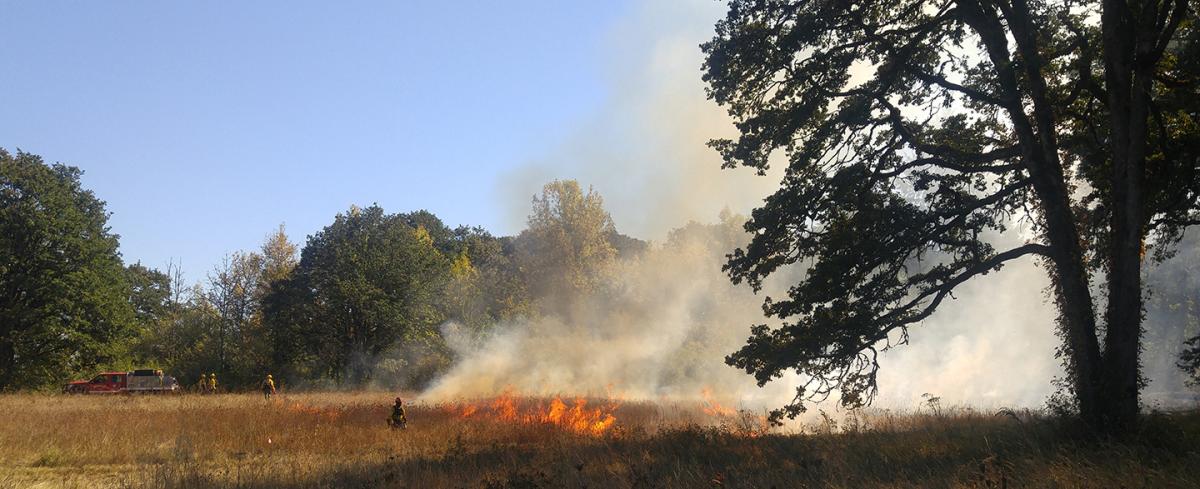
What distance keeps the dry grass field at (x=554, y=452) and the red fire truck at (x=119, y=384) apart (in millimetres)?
19947

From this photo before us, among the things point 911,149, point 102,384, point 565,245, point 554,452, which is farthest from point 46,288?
point 911,149

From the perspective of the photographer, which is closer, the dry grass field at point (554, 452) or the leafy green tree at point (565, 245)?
the dry grass field at point (554, 452)

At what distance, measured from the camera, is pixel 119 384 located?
4112 cm

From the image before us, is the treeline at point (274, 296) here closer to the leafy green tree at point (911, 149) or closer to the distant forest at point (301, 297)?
the distant forest at point (301, 297)

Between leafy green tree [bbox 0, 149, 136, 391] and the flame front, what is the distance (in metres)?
28.7

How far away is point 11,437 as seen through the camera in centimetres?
1605

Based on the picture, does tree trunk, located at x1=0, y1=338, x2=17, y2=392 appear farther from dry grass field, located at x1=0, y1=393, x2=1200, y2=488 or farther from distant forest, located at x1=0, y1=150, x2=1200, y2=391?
dry grass field, located at x1=0, y1=393, x2=1200, y2=488

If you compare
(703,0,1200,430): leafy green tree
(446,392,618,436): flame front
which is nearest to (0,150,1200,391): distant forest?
(446,392,618,436): flame front

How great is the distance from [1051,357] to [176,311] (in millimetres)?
63941

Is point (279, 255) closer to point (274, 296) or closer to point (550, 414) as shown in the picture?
point (274, 296)

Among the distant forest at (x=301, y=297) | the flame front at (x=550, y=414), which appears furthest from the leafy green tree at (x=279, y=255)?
the flame front at (x=550, y=414)

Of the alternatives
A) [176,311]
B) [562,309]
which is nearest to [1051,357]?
[562,309]

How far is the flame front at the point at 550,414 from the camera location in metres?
19.7

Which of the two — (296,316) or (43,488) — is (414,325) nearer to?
(296,316)
